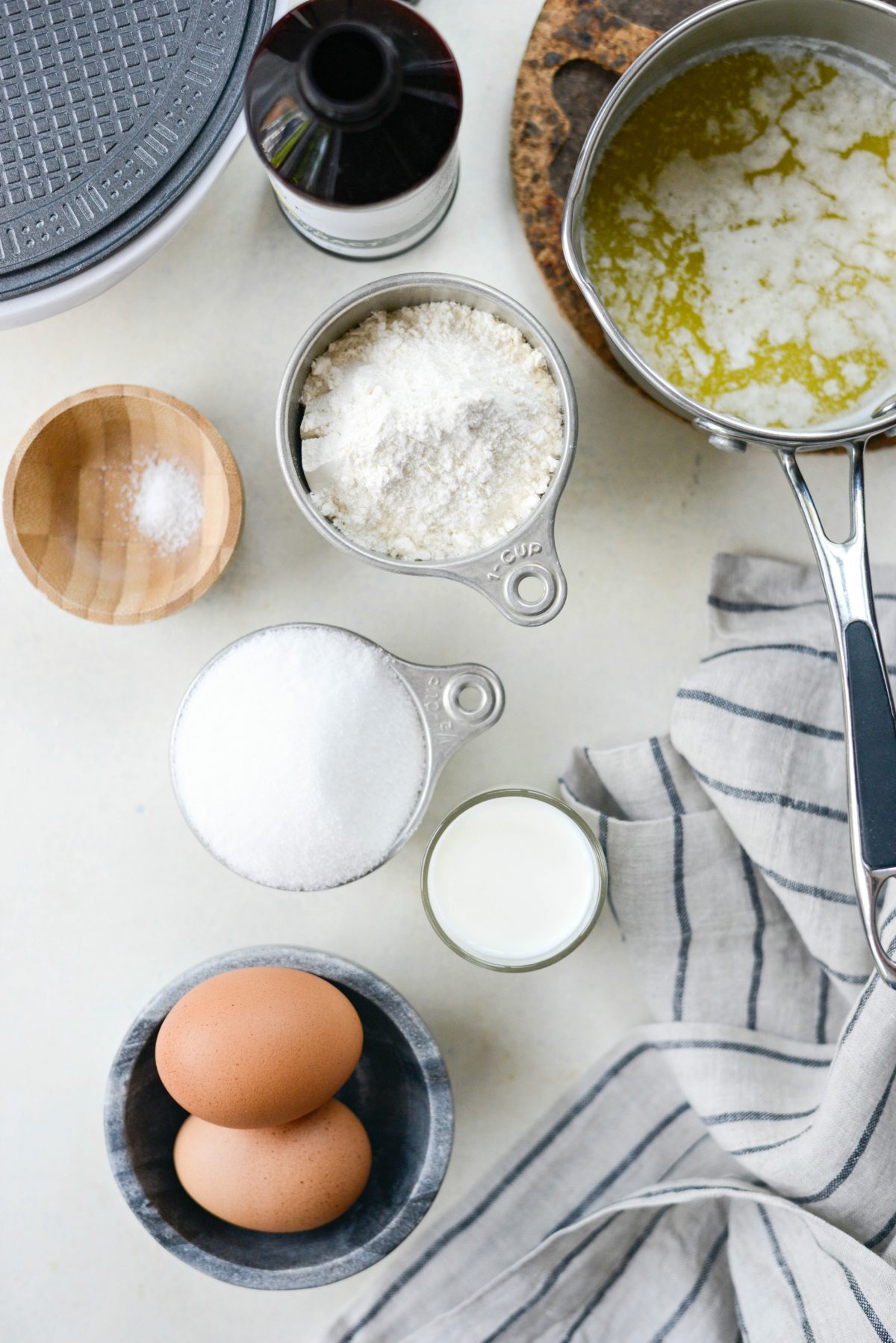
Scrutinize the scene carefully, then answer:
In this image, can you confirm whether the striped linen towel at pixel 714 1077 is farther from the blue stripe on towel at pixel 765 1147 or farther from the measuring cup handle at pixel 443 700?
the measuring cup handle at pixel 443 700

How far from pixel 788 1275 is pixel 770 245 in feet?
2.40

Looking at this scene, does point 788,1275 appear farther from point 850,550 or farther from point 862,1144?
point 850,550

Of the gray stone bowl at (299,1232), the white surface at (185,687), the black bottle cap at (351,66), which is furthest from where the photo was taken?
the white surface at (185,687)

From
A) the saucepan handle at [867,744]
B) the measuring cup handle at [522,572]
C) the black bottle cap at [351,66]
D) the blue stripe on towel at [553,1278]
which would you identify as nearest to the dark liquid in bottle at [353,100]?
the black bottle cap at [351,66]

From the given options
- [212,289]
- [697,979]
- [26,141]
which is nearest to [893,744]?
[697,979]

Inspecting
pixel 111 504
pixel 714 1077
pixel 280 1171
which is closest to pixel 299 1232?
pixel 280 1171

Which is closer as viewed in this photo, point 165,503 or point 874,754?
point 874,754

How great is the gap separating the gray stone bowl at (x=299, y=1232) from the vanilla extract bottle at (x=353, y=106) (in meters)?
0.49

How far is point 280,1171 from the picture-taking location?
2.18 feet

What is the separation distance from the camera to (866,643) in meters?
0.64

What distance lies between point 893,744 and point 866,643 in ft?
0.21

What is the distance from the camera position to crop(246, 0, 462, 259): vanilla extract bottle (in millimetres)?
582

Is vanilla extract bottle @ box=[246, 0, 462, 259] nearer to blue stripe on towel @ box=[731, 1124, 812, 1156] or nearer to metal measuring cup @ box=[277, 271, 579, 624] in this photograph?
metal measuring cup @ box=[277, 271, 579, 624]

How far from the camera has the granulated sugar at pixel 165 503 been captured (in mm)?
759
